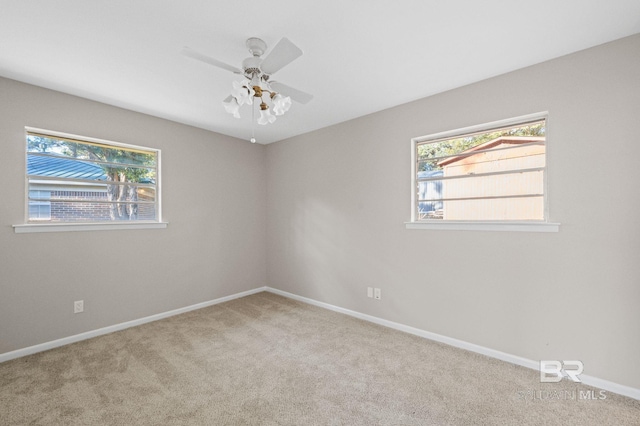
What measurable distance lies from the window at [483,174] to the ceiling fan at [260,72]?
1.60 m

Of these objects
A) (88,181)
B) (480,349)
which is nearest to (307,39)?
(88,181)

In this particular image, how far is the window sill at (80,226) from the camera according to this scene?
2.52m

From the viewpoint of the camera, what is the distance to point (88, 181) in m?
2.94

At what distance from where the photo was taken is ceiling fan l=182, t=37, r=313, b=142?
159cm

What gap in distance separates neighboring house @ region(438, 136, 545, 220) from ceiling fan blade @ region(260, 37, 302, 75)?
1918 mm

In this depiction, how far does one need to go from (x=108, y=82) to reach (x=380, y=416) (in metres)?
3.46

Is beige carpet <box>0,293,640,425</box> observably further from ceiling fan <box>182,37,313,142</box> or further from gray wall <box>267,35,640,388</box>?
ceiling fan <box>182,37,313,142</box>

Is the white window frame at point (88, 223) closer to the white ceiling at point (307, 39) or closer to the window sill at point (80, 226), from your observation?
the window sill at point (80, 226)

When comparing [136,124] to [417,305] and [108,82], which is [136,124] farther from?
[417,305]

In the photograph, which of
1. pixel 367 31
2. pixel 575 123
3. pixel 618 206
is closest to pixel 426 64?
pixel 367 31

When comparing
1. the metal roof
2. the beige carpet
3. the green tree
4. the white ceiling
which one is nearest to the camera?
the white ceiling

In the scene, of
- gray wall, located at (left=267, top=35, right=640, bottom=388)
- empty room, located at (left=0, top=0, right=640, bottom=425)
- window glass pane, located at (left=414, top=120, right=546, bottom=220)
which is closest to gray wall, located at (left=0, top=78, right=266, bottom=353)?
empty room, located at (left=0, top=0, right=640, bottom=425)

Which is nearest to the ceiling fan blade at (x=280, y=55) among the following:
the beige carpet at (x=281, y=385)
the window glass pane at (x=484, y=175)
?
the window glass pane at (x=484, y=175)

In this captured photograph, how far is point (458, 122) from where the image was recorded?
266 cm
